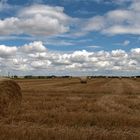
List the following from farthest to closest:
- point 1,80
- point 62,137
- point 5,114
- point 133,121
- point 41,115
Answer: point 1,80 < point 5,114 < point 41,115 < point 133,121 < point 62,137

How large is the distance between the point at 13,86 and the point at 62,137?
9048 millimetres

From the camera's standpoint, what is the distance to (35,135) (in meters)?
10.0

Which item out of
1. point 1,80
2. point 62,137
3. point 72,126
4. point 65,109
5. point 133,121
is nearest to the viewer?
point 62,137

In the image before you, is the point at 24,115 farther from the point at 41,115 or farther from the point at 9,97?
the point at 9,97

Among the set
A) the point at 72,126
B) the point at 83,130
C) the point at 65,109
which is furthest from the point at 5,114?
the point at 83,130

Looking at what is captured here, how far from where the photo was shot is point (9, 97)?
56.9ft

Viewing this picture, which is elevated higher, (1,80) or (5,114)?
(1,80)

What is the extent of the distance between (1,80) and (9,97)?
1.34 meters

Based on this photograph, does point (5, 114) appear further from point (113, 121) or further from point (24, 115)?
point (113, 121)

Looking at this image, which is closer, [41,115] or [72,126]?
[72,126]

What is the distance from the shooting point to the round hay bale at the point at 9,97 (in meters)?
16.2

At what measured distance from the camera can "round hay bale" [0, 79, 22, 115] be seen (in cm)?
1618

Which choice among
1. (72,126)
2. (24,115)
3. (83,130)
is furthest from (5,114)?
(83,130)

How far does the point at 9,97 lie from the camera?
56.9 feet
